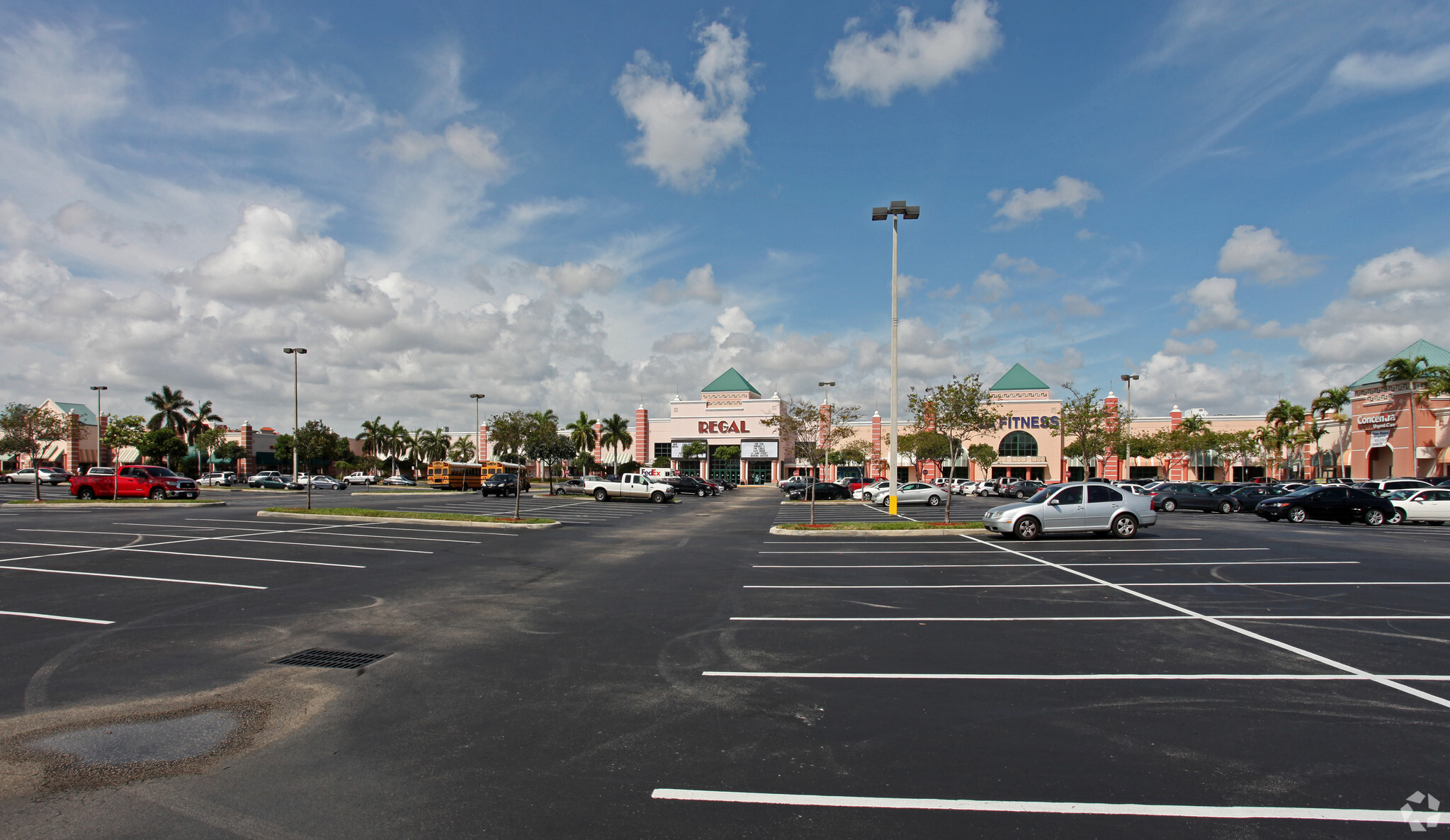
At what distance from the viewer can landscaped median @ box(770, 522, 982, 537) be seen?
21016 mm

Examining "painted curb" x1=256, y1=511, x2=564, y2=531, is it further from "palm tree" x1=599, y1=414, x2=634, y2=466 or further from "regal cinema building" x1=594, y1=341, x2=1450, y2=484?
"palm tree" x1=599, y1=414, x2=634, y2=466

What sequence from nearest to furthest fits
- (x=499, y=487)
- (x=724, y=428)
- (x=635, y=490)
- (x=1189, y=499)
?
(x=1189, y=499), (x=635, y=490), (x=499, y=487), (x=724, y=428)

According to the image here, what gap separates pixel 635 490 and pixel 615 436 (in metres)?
46.7

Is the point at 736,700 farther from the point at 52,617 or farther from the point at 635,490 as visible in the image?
the point at 635,490

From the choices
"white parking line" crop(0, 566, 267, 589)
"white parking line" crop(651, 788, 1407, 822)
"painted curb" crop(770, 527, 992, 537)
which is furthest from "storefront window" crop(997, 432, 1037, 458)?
"white parking line" crop(651, 788, 1407, 822)

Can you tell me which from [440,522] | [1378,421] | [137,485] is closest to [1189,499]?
[1378,421]

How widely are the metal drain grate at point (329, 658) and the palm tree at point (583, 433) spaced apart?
262ft

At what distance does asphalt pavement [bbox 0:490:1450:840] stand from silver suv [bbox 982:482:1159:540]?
5.66 m

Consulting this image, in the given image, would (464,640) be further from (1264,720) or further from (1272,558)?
(1272,558)

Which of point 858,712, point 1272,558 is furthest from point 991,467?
point 858,712

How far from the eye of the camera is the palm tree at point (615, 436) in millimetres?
87562

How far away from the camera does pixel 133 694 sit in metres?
6.49

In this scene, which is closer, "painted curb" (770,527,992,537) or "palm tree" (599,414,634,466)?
"painted curb" (770,527,992,537)

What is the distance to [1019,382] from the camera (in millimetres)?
78562
